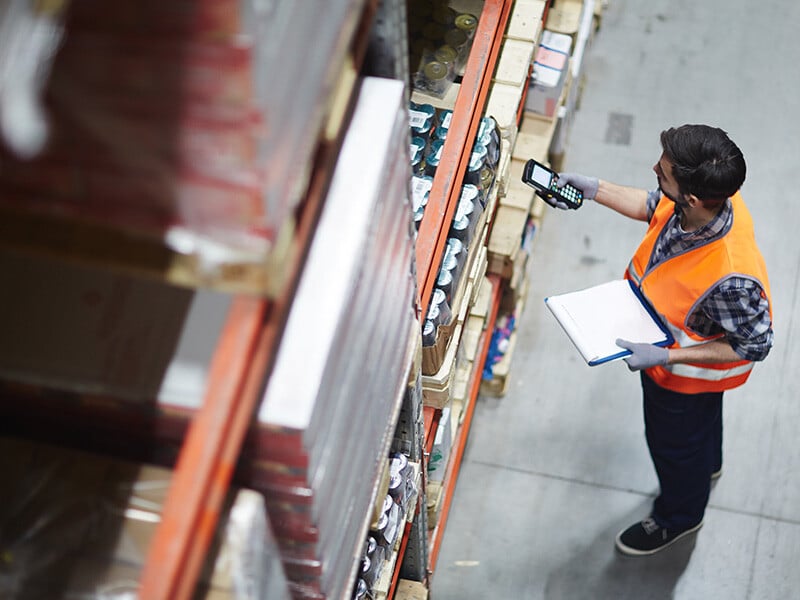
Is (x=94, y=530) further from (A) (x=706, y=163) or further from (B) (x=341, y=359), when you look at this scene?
(A) (x=706, y=163)

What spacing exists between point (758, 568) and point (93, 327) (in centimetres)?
424

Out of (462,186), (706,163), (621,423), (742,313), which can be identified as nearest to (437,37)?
(462,186)

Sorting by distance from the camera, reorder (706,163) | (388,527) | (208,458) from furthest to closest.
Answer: (706,163) → (388,527) → (208,458)

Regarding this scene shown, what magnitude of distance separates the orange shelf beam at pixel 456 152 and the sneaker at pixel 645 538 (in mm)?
2058

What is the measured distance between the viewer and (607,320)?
175 inches

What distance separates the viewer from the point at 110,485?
7.55ft

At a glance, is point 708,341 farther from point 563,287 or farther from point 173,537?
point 173,537

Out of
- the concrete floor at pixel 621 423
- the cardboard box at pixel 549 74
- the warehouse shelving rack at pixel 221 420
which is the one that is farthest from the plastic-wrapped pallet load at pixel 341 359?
the cardboard box at pixel 549 74

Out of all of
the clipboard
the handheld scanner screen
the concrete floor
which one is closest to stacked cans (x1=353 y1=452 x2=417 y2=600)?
the clipboard

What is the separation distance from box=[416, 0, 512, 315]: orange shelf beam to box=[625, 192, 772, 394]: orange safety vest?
3.02ft

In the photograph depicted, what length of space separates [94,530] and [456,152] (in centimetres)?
220

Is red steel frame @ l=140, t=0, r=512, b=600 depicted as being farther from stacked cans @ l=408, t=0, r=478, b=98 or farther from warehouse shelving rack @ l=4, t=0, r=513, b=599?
stacked cans @ l=408, t=0, r=478, b=98

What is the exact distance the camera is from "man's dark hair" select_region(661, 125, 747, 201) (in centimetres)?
375

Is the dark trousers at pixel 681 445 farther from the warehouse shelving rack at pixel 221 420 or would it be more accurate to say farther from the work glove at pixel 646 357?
the warehouse shelving rack at pixel 221 420
